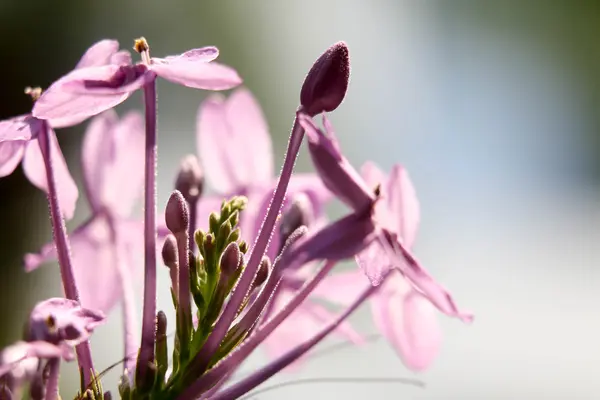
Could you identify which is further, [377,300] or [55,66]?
[55,66]

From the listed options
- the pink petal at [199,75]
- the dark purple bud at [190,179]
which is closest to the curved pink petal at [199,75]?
the pink petal at [199,75]

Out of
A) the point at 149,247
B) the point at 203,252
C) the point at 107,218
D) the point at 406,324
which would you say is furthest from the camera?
the point at 107,218

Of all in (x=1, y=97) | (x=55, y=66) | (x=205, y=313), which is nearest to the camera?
(x=205, y=313)

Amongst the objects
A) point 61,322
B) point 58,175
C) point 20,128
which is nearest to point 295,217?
point 58,175

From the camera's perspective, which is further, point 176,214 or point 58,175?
point 58,175

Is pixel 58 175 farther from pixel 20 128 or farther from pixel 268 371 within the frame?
pixel 268 371

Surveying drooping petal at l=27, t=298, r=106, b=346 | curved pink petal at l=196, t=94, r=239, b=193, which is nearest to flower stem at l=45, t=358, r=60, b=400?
drooping petal at l=27, t=298, r=106, b=346

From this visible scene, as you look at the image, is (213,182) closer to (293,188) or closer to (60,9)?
(293,188)

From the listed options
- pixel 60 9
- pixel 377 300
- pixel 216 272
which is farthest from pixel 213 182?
pixel 60 9
